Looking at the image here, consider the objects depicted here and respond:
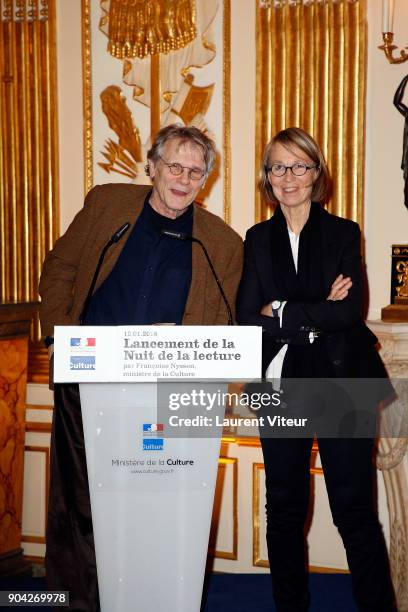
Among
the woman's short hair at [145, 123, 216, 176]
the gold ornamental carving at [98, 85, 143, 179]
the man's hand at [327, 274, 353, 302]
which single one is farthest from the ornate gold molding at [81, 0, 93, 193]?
Answer: the man's hand at [327, 274, 353, 302]

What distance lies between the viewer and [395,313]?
2947mm

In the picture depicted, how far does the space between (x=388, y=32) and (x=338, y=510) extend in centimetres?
189

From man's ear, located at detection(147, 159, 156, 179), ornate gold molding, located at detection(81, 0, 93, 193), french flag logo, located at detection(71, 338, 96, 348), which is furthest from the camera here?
ornate gold molding, located at detection(81, 0, 93, 193)

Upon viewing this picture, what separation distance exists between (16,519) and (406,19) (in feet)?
8.95

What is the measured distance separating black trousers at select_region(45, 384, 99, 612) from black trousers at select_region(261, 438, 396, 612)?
541 millimetres

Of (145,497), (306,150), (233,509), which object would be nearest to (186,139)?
(306,150)

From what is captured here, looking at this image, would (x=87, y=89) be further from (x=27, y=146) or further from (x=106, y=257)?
(x=106, y=257)

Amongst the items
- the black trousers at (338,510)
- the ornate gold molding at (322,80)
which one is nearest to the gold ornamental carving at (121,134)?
the ornate gold molding at (322,80)

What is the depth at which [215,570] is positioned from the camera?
3332 millimetres

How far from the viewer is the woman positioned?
214cm

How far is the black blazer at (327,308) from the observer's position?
84.6 inches

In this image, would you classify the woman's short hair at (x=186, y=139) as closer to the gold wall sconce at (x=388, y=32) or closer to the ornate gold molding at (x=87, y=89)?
the gold wall sconce at (x=388, y=32)

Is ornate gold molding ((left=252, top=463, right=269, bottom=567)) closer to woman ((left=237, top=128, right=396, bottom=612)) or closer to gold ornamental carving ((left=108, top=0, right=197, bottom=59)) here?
woman ((left=237, top=128, right=396, bottom=612))

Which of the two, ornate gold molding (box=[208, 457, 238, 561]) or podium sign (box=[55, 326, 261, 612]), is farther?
ornate gold molding (box=[208, 457, 238, 561])
